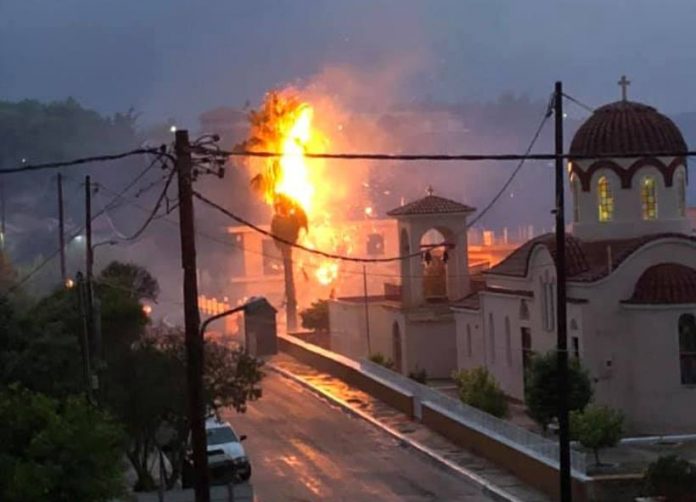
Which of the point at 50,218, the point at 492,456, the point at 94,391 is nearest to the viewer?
the point at 94,391

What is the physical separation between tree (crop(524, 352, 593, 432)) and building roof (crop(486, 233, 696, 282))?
518cm

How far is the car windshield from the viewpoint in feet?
105

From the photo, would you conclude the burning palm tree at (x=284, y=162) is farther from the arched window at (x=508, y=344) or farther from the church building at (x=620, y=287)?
the arched window at (x=508, y=344)

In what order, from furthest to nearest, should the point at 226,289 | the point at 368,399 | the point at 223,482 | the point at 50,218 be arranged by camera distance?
the point at 50,218
the point at 226,289
the point at 368,399
the point at 223,482

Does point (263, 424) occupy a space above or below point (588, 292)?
below

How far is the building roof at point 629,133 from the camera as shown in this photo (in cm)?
4000

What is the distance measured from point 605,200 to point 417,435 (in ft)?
30.9

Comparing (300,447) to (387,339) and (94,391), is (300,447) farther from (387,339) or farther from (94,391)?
(387,339)

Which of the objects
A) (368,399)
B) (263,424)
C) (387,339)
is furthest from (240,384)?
(387,339)

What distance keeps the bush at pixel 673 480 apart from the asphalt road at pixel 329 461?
4793 millimetres

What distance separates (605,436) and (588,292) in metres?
7.91

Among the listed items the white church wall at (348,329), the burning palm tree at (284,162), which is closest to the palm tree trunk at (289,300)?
the burning palm tree at (284,162)

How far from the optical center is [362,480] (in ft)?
105

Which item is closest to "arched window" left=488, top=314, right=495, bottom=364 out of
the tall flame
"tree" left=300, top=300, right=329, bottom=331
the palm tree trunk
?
"tree" left=300, top=300, right=329, bottom=331
